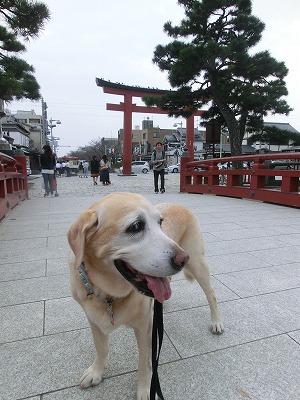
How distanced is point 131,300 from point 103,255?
0.30 m

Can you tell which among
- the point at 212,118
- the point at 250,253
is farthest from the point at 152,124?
the point at 250,253

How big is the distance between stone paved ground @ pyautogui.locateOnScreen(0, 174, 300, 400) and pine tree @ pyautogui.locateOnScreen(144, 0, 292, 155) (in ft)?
31.7

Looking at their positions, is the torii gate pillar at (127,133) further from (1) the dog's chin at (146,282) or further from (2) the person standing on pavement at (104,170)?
(1) the dog's chin at (146,282)

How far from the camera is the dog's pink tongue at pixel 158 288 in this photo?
1.32m

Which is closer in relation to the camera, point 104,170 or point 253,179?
point 253,179

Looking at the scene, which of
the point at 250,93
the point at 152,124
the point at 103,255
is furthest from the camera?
the point at 152,124

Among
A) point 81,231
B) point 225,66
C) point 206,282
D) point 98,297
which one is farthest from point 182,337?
point 225,66

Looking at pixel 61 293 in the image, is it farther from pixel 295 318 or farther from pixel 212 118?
pixel 212 118

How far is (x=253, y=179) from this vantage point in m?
7.94

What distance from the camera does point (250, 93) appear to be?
1134cm

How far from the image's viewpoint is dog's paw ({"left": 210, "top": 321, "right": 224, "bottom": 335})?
1972 millimetres

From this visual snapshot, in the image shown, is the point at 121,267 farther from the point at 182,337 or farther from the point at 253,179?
the point at 253,179

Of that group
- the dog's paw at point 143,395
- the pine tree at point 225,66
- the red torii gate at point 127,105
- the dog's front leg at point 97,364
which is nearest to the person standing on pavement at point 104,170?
the pine tree at point 225,66

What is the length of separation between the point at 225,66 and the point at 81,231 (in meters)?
12.7
